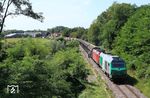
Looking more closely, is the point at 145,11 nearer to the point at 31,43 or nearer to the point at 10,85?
the point at 31,43

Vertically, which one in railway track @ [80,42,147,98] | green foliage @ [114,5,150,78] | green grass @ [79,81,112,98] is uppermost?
green foliage @ [114,5,150,78]

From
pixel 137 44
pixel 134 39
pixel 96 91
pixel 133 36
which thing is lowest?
pixel 96 91

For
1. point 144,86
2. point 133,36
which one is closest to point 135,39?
point 133,36

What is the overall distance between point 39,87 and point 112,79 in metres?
23.0

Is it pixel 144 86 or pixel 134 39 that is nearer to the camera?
pixel 144 86

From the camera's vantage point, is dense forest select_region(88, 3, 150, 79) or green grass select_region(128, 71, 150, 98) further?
dense forest select_region(88, 3, 150, 79)

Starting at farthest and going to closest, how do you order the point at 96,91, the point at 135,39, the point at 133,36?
the point at 133,36, the point at 135,39, the point at 96,91

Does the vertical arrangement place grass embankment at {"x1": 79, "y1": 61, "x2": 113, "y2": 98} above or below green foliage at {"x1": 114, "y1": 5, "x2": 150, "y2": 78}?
below

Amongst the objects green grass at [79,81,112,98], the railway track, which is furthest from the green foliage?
green grass at [79,81,112,98]

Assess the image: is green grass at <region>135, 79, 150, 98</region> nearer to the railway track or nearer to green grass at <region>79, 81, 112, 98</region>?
the railway track

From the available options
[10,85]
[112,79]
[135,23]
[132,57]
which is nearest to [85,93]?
[112,79]

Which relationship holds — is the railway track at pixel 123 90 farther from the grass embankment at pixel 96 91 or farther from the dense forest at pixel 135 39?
the dense forest at pixel 135 39

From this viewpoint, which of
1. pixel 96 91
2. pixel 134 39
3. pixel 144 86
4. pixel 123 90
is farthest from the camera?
pixel 134 39

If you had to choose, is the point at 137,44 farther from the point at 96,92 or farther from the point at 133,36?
the point at 96,92
